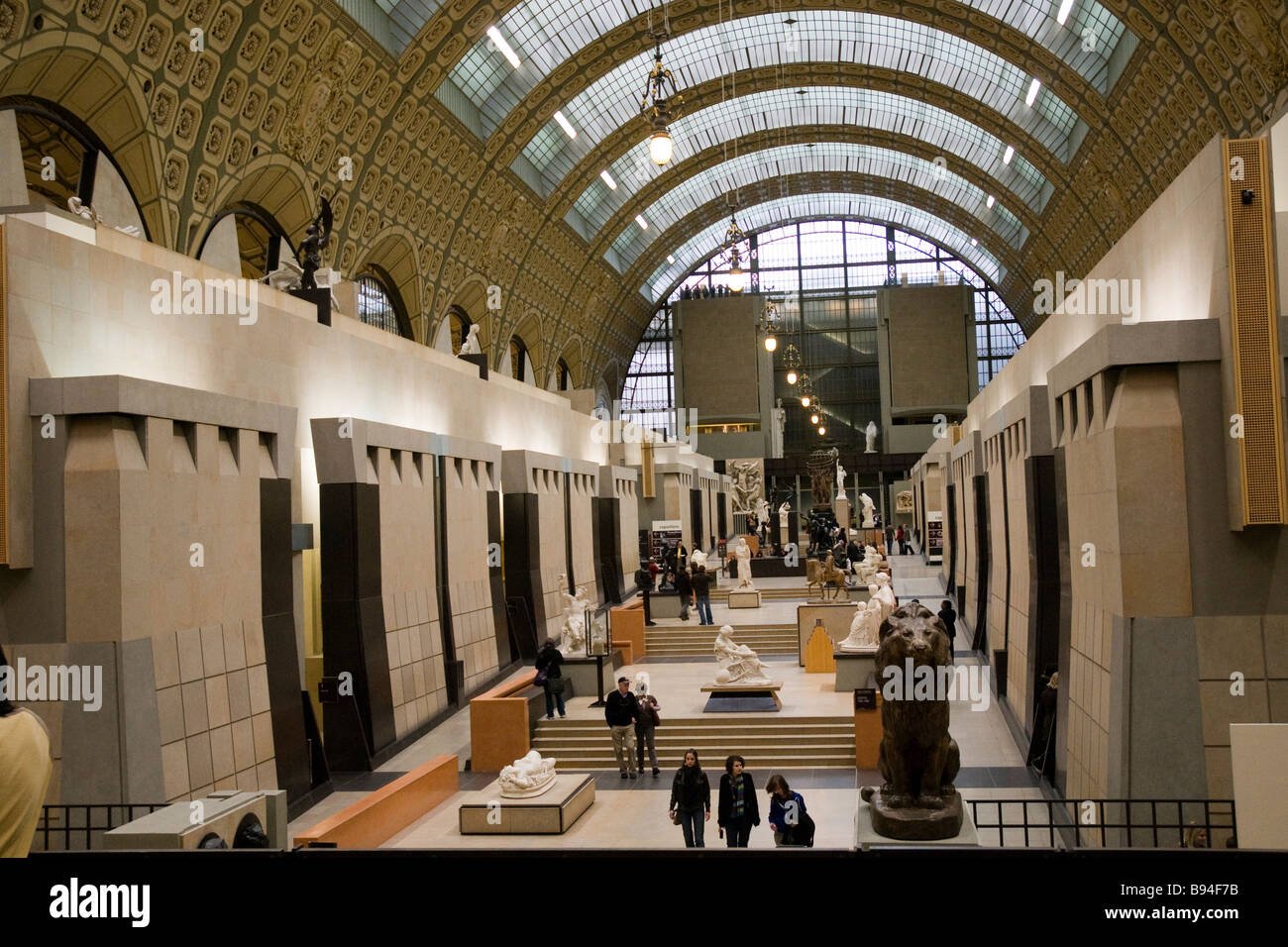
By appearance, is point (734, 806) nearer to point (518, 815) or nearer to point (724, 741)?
point (518, 815)

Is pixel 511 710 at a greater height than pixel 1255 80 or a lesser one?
lesser

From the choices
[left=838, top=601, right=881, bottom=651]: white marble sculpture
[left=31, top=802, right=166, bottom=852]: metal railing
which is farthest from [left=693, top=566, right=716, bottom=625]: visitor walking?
[left=31, top=802, right=166, bottom=852]: metal railing

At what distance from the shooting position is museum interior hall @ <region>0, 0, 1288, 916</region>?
28.8 ft

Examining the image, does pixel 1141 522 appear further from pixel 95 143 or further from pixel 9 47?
pixel 95 143

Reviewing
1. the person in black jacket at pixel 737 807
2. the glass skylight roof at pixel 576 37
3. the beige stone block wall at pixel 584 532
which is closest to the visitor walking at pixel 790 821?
the person in black jacket at pixel 737 807

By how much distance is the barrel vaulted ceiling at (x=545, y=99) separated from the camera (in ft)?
70.5

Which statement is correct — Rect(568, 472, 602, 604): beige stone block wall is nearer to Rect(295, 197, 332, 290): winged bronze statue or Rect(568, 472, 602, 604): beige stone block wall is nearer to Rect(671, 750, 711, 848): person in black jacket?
Rect(295, 197, 332, 290): winged bronze statue

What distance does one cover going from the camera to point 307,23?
24094mm

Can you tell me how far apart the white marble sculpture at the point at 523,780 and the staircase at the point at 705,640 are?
→ 1069cm

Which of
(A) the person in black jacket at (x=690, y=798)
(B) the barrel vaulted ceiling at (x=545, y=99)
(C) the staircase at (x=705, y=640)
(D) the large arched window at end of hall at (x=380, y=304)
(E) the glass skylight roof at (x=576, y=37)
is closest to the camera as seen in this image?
(A) the person in black jacket at (x=690, y=798)

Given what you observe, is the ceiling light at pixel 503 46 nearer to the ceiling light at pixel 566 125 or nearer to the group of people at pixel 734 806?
the ceiling light at pixel 566 125

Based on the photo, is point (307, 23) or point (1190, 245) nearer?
point (1190, 245)
